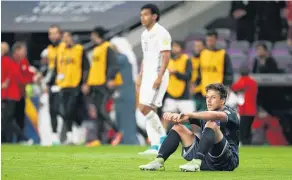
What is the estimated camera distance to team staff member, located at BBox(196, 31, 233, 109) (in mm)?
19391

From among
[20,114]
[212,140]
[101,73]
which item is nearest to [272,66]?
[101,73]

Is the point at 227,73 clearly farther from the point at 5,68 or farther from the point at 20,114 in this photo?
the point at 20,114

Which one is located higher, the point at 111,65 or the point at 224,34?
the point at 224,34

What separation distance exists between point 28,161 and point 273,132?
1094 centimetres

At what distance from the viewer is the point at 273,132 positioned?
22.6 meters

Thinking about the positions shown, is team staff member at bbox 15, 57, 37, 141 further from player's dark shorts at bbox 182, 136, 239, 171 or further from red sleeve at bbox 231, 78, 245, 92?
player's dark shorts at bbox 182, 136, 239, 171

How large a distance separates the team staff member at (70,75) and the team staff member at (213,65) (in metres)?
2.45

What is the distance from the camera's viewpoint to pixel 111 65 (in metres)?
20.3

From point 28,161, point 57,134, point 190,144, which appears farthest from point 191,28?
point 190,144

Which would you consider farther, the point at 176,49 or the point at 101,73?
the point at 101,73

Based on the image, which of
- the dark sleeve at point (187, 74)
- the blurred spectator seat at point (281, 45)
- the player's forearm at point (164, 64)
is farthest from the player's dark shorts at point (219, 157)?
the blurred spectator seat at point (281, 45)

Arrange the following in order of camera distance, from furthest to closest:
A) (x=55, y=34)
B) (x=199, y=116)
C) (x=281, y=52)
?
(x=281, y=52) → (x=55, y=34) → (x=199, y=116)

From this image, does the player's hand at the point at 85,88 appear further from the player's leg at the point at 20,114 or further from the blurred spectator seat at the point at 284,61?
the blurred spectator seat at the point at 284,61

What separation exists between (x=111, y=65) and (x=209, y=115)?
10.7 metres
